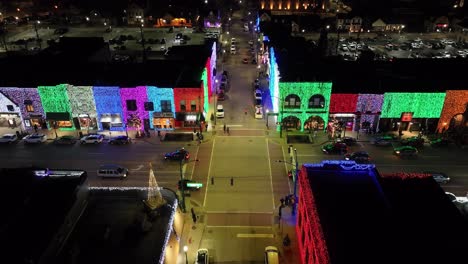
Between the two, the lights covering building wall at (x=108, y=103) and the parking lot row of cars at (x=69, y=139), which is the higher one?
the lights covering building wall at (x=108, y=103)

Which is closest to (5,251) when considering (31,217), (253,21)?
(31,217)

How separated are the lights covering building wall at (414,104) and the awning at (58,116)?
53.0m

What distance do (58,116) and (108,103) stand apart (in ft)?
29.6

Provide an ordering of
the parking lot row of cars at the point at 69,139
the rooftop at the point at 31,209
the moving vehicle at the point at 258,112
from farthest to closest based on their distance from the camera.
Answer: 1. the moving vehicle at the point at 258,112
2. the parking lot row of cars at the point at 69,139
3. the rooftop at the point at 31,209

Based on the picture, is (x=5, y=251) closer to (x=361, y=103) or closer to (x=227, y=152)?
(x=227, y=152)

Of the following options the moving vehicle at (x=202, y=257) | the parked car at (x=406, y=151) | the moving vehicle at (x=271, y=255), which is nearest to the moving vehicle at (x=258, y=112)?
the parked car at (x=406, y=151)

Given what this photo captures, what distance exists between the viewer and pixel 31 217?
33.9 meters

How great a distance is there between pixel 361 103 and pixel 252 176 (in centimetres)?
2353

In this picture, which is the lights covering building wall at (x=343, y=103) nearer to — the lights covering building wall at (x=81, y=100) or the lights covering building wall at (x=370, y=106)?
the lights covering building wall at (x=370, y=106)

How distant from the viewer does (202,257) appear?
36438mm

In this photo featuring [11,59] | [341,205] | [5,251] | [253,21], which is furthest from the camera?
[253,21]

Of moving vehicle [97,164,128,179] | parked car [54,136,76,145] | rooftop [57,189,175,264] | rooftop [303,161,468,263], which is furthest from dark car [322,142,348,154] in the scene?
parked car [54,136,76,145]

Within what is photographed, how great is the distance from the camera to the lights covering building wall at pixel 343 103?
60.1m

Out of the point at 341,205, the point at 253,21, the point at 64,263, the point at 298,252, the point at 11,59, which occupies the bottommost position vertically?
the point at 298,252
